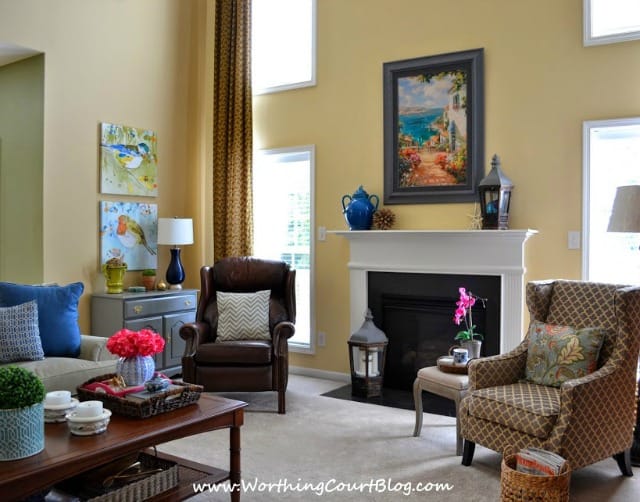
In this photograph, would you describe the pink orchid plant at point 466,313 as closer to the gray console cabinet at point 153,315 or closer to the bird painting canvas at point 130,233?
the gray console cabinet at point 153,315

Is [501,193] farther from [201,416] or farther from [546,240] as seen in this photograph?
[201,416]

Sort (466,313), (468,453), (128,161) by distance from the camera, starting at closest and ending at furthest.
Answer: (468,453)
(466,313)
(128,161)

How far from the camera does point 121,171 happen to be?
5328 mm

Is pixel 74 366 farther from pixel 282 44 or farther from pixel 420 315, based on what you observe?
pixel 282 44

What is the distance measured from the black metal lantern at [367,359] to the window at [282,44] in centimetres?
225

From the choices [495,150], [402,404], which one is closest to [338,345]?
[402,404]

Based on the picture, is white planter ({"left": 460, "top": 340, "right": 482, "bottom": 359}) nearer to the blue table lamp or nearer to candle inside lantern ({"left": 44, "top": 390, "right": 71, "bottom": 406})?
candle inside lantern ({"left": 44, "top": 390, "right": 71, "bottom": 406})

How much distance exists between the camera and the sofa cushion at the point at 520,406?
2.90 m

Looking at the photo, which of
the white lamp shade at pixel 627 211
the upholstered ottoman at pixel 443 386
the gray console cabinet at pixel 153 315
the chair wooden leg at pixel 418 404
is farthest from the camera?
the gray console cabinet at pixel 153 315

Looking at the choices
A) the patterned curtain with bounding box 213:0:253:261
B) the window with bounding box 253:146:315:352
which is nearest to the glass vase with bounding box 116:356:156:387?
the window with bounding box 253:146:315:352

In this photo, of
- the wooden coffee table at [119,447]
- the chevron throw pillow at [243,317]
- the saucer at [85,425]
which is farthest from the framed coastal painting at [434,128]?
the saucer at [85,425]

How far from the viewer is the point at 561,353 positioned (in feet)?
10.6

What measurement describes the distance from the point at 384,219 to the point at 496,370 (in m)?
1.89

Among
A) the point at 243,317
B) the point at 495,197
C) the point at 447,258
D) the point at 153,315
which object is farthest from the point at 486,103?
the point at 153,315
